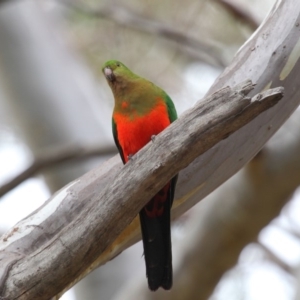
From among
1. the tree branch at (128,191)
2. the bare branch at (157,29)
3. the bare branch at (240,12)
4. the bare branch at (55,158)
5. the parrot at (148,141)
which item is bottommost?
the tree branch at (128,191)

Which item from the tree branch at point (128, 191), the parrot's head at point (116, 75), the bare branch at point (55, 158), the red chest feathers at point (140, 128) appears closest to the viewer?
the tree branch at point (128, 191)

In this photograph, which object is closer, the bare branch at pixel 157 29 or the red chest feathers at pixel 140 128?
the red chest feathers at pixel 140 128

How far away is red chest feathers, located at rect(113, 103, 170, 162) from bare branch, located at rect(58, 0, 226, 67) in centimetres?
167

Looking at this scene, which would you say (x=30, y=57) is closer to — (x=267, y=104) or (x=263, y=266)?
(x=263, y=266)

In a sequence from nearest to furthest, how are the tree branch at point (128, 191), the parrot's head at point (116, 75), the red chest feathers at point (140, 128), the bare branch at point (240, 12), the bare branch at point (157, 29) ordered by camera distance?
1. the tree branch at point (128, 191)
2. the red chest feathers at point (140, 128)
3. the parrot's head at point (116, 75)
4. the bare branch at point (240, 12)
5. the bare branch at point (157, 29)

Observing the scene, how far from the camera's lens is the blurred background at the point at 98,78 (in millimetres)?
4207

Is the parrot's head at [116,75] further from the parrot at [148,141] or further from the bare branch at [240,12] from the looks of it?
the bare branch at [240,12]

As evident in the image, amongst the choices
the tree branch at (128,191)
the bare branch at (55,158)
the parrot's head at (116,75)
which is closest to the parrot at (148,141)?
the parrot's head at (116,75)

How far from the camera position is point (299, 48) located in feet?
9.48

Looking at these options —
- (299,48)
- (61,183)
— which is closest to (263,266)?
(61,183)

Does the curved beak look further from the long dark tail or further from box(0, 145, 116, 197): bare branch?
box(0, 145, 116, 197): bare branch

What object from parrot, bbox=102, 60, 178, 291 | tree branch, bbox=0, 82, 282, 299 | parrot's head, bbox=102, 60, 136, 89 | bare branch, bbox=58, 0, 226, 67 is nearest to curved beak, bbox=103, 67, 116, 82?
parrot's head, bbox=102, 60, 136, 89

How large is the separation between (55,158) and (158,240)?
1051mm

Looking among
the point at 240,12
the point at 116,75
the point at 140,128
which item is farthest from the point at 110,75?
the point at 240,12
